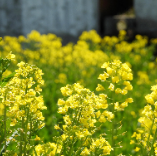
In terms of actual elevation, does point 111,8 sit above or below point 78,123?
above

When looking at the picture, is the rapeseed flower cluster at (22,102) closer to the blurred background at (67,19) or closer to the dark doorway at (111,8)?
the blurred background at (67,19)

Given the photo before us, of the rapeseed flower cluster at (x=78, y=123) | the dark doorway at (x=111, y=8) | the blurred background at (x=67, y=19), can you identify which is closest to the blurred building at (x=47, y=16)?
the blurred background at (x=67, y=19)

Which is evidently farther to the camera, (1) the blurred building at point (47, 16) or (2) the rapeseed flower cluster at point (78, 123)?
(1) the blurred building at point (47, 16)

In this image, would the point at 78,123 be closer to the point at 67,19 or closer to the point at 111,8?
the point at 67,19

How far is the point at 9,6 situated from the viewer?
25.9 ft

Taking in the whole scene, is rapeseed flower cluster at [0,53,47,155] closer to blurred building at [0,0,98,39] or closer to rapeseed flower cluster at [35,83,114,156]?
rapeseed flower cluster at [35,83,114,156]

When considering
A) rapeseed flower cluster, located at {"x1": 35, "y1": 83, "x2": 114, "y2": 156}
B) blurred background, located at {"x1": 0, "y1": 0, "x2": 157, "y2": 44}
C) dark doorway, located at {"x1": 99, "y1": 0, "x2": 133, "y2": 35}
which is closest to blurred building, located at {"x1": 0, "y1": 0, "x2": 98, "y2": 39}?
blurred background, located at {"x1": 0, "y1": 0, "x2": 157, "y2": 44}

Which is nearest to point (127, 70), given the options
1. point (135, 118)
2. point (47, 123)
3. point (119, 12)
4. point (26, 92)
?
point (26, 92)

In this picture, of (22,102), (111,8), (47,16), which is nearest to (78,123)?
(22,102)

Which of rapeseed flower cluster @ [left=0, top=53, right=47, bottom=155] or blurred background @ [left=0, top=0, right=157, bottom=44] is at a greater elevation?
blurred background @ [left=0, top=0, right=157, bottom=44]

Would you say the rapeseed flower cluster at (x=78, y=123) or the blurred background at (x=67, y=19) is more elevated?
the blurred background at (x=67, y=19)

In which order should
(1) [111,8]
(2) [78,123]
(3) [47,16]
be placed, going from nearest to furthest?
1. (2) [78,123]
2. (3) [47,16]
3. (1) [111,8]

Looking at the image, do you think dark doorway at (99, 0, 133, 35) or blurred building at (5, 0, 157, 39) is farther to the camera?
dark doorway at (99, 0, 133, 35)

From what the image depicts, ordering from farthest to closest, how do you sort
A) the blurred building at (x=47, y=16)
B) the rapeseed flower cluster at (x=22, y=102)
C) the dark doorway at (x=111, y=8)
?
the dark doorway at (x=111, y=8)
the blurred building at (x=47, y=16)
the rapeseed flower cluster at (x=22, y=102)
